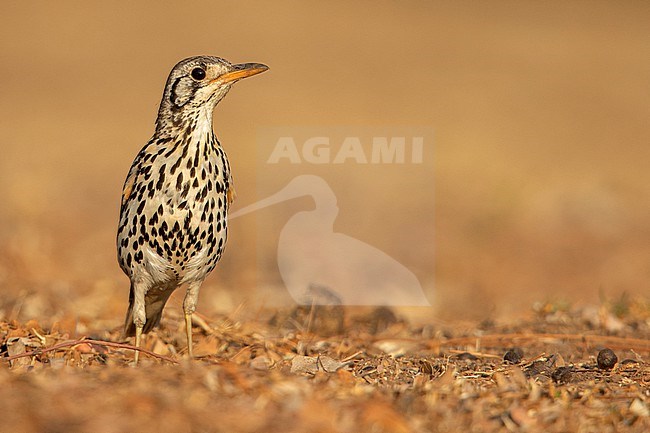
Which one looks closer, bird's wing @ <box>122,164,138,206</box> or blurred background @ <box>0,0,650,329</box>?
bird's wing @ <box>122,164,138,206</box>

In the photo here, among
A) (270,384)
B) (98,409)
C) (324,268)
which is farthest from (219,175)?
(324,268)

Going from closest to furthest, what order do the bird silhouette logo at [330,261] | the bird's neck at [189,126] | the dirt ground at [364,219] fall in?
the dirt ground at [364,219]
the bird's neck at [189,126]
the bird silhouette logo at [330,261]

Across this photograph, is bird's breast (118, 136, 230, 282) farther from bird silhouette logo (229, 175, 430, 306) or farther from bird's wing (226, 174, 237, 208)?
bird silhouette logo (229, 175, 430, 306)

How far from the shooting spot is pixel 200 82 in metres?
6.66

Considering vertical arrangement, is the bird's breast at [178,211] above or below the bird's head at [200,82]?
below

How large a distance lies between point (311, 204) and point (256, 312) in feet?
16.4

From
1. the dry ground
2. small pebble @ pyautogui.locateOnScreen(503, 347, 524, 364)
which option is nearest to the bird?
the dry ground

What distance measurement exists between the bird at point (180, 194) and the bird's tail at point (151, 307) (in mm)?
87

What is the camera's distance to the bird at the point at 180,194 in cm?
635

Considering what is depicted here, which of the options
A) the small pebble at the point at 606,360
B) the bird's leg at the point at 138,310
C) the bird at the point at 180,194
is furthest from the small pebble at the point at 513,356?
the bird's leg at the point at 138,310

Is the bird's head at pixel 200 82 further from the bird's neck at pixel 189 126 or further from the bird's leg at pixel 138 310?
the bird's leg at pixel 138 310

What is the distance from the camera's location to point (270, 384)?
190 inches

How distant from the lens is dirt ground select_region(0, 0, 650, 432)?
489 cm

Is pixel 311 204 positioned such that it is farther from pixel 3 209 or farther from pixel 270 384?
pixel 270 384
